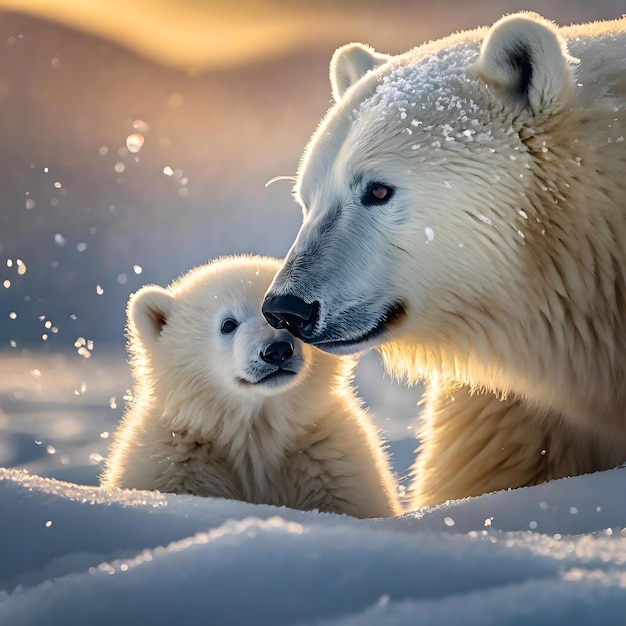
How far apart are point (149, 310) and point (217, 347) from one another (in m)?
0.38

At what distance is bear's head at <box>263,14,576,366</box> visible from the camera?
232 centimetres

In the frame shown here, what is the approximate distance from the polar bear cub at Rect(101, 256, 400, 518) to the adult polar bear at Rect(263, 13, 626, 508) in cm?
58

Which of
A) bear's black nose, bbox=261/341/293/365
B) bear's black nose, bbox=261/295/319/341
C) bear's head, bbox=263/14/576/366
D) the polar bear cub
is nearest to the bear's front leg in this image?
the polar bear cub

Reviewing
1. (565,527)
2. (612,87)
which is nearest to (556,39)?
(612,87)

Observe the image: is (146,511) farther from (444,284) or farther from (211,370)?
(211,370)

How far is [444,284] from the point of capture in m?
2.46

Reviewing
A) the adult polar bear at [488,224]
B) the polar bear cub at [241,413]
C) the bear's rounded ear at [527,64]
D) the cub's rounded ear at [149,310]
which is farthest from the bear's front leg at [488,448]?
the cub's rounded ear at [149,310]

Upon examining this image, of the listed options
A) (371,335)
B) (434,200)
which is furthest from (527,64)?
(371,335)

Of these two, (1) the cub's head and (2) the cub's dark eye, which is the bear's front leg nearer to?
(1) the cub's head

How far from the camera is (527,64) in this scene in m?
2.33

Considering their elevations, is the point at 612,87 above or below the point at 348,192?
above

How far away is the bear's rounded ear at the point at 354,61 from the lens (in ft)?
10.2

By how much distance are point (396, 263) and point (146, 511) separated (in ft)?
3.58

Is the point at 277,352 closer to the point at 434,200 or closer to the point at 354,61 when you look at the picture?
the point at 434,200
